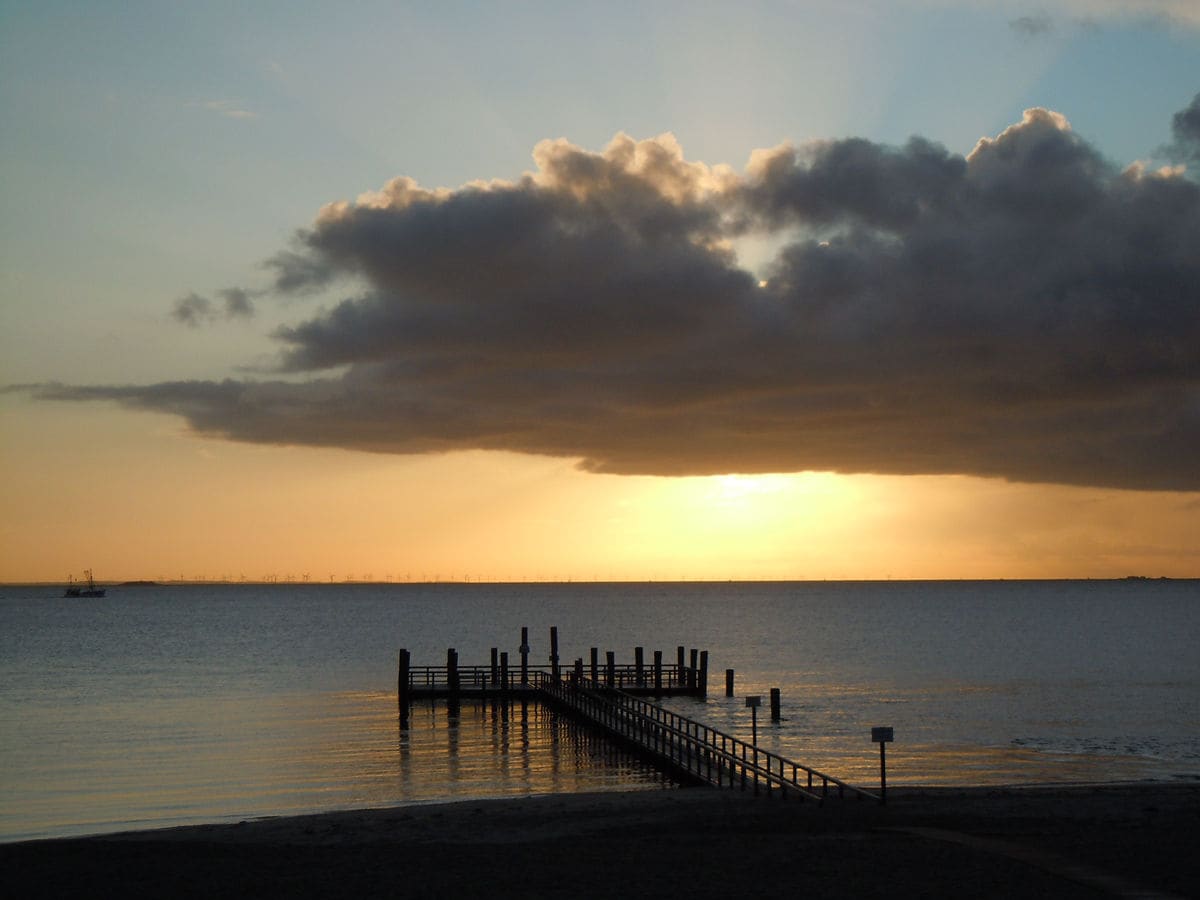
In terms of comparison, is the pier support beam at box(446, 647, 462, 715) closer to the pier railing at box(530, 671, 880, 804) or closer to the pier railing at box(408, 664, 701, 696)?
the pier railing at box(408, 664, 701, 696)

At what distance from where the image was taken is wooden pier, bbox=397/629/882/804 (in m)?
33.1

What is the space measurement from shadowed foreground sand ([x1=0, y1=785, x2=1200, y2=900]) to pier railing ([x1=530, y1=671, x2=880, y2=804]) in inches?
51.8

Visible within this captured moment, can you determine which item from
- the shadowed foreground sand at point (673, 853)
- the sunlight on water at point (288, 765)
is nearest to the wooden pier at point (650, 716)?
the sunlight on water at point (288, 765)

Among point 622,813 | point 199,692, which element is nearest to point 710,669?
point 199,692

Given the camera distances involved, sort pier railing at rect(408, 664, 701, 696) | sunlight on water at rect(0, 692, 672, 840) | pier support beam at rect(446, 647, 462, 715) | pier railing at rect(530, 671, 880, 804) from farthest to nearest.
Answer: pier railing at rect(408, 664, 701, 696)
pier support beam at rect(446, 647, 462, 715)
sunlight on water at rect(0, 692, 672, 840)
pier railing at rect(530, 671, 880, 804)

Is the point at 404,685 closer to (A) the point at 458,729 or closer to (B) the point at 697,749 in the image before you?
(A) the point at 458,729

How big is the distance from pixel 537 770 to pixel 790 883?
23867 millimetres

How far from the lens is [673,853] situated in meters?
23.7

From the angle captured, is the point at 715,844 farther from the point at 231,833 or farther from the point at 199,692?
the point at 199,692

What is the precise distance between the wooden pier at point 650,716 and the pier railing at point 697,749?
0.03m

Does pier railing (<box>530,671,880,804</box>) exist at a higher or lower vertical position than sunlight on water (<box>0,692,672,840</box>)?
higher

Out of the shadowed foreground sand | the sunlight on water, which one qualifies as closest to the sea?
the sunlight on water

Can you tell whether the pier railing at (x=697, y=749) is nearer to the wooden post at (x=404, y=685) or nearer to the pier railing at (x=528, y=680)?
the pier railing at (x=528, y=680)

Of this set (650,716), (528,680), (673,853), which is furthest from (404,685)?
(673,853)
